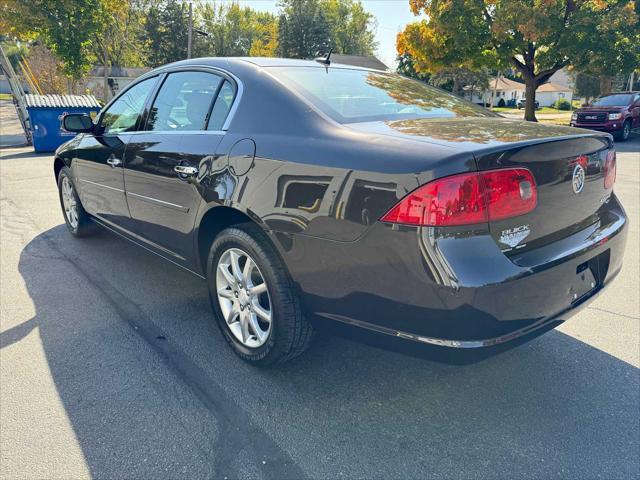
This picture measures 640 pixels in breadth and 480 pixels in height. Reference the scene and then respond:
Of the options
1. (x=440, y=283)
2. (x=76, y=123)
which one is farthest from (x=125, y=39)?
(x=440, y=283)

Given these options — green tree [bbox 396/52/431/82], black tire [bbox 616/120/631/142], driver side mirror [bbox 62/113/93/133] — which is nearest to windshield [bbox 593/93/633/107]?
black tire [bbox 616/120/631/142]

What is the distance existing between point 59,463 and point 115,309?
1.51m

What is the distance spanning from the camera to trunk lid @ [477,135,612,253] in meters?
1.90

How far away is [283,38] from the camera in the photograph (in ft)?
176

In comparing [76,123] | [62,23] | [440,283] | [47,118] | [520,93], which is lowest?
[440,283]

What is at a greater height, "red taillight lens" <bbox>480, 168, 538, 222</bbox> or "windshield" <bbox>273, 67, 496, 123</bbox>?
"windshield" <bbox>273, 67, 496, 123</bbox>

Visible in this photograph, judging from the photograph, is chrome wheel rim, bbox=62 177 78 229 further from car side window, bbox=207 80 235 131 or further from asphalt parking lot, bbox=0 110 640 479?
car side window, bbox=207 80 235 131

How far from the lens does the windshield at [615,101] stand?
17484mm

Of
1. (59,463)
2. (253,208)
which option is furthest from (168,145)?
(59,463)

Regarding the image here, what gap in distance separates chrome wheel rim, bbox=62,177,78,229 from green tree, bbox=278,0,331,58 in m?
51.6

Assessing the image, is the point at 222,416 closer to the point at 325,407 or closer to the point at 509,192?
the point at 325,407

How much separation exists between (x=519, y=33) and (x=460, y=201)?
22.1 m

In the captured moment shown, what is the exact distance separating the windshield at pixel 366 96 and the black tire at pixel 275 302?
744 millimetres

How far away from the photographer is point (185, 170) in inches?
111
